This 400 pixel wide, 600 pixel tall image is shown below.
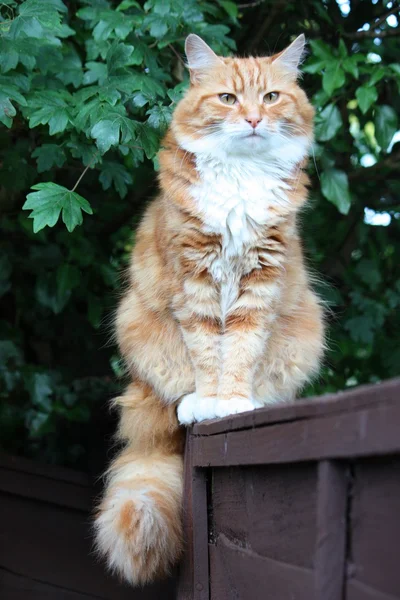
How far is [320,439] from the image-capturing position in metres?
1.06

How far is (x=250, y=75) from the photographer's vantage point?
2408 mm

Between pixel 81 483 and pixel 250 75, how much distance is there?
5.70 feet

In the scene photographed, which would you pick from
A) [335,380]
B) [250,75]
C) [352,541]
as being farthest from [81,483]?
[352,541]

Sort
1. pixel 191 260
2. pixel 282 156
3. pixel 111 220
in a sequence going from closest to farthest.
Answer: pixel 191 260
pixel 282 156
pixel 111 220

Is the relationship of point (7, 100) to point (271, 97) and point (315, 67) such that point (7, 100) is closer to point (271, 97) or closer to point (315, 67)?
point (271, 97)

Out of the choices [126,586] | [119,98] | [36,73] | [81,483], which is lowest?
[126,586]

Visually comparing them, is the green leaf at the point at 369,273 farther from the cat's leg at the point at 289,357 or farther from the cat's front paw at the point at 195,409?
the cat's front paw at the point at 195,409

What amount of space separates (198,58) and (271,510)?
5.26ft

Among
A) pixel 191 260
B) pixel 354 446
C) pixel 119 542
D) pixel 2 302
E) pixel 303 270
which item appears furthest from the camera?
pixel 2 302

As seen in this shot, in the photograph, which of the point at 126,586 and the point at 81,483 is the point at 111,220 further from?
the point at 126,586

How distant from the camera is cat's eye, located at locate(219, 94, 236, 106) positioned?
93.0 inches

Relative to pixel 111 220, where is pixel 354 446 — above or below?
below

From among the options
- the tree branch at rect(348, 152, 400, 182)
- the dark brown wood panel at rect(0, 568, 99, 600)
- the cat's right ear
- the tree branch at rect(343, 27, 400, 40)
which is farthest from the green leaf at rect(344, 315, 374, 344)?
the dark brown wood panel at rect(0, 568, 99, 600)

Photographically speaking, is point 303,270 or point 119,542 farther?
point 303,270
